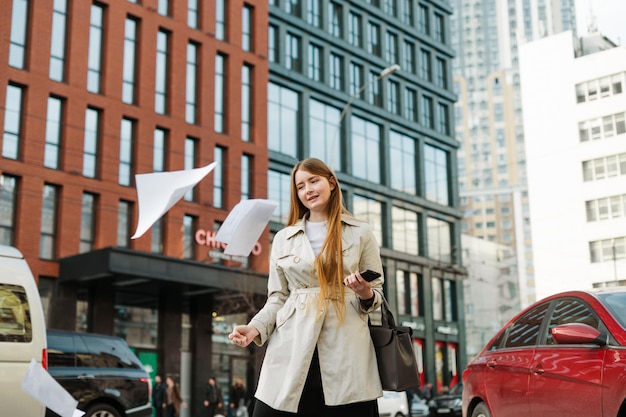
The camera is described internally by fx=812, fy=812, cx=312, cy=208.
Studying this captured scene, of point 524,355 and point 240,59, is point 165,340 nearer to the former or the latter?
point 240,59

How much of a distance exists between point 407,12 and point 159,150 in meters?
27.4

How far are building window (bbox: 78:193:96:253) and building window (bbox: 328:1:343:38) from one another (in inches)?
855

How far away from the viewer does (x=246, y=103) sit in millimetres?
40281

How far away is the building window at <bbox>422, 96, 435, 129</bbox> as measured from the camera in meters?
56.1

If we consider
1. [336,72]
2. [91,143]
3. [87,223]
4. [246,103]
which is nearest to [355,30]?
[336,72]

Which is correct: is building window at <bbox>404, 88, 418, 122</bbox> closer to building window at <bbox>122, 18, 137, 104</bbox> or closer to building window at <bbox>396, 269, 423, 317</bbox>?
building window at <bbox>396, 269, 423, 317</bbox>

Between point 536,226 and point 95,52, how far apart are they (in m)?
43.9

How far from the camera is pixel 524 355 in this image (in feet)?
19.3

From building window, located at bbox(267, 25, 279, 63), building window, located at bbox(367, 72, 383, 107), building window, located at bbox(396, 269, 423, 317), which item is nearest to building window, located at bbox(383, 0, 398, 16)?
building window, located at bbox(367, 72, 383, 107)

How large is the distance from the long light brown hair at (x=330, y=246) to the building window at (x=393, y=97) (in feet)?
160

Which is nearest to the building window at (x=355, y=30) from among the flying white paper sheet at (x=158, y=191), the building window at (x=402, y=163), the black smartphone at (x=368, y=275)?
the building window at (x=402, y=163)

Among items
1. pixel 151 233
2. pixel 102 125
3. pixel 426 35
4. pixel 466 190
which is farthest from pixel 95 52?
pixel 466 190

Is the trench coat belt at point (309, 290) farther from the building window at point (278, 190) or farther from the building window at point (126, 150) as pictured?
the building window at point (278, 190)

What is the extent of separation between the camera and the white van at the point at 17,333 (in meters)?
7.39
